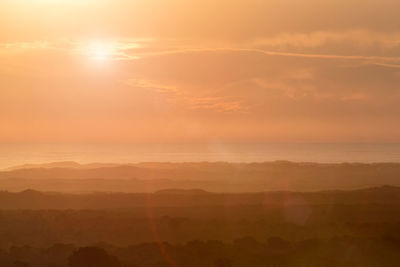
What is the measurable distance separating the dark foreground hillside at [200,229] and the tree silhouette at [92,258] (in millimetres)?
60

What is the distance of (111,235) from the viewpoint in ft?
119

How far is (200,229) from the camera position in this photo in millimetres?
37594

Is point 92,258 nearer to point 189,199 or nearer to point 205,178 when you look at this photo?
point 189,199

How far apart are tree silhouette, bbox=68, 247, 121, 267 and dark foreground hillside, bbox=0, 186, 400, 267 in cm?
6

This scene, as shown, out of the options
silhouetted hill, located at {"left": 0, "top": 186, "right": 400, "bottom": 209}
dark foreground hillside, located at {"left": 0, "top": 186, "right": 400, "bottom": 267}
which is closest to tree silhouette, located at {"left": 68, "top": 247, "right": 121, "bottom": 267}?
dark foreground hillside, located at {"left": 0, "top": 186, "right": 400, "bottom": 267}

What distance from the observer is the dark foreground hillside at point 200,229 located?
29031mm

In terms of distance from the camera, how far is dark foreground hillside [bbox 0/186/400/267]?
95.2 feet

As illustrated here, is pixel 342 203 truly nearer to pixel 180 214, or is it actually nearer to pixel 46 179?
pixel 180 214

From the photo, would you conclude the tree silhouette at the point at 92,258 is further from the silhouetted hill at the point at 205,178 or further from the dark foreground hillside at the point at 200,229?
the silhouetted hill at the point at 205,178

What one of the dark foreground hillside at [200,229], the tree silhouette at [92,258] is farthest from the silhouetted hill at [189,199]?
the tree silhouette at [92,258]

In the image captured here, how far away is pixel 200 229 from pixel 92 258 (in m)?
11.5

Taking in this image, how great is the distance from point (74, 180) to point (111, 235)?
132 feet

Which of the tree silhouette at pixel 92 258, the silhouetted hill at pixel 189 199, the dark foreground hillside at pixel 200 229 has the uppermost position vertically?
the silhouetted hill at pixel 189 199

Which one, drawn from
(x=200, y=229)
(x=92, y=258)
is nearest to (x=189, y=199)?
(x=200, y=229)
